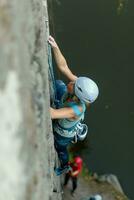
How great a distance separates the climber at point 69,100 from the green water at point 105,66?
2.25m

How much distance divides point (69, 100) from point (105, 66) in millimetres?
3417

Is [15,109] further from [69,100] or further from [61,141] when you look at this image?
[61,141]

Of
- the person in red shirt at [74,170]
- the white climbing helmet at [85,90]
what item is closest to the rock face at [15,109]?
the white climbing helmet at [85,90]

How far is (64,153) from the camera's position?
5504mm

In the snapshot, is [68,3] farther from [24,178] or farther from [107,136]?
[24,178]

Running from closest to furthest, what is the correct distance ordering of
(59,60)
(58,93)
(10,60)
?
(10,60) → (59,60) → (58,93)

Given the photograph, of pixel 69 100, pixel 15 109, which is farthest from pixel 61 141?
pixel 15 109

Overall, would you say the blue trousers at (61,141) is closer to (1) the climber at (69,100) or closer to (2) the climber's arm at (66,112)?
(1) the climber at (69,100)

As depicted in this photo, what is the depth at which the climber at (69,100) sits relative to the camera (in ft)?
13.4

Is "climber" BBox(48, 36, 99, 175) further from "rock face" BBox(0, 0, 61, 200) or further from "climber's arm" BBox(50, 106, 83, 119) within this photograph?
"rock face" BBox(0, 0, 61, 200)

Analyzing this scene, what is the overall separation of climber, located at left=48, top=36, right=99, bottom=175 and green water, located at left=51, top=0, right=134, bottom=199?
2254 mm

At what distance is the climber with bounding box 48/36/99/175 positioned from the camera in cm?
410

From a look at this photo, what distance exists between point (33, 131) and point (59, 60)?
239cm

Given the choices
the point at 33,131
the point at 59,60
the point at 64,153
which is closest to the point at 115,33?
the point at 64,153
